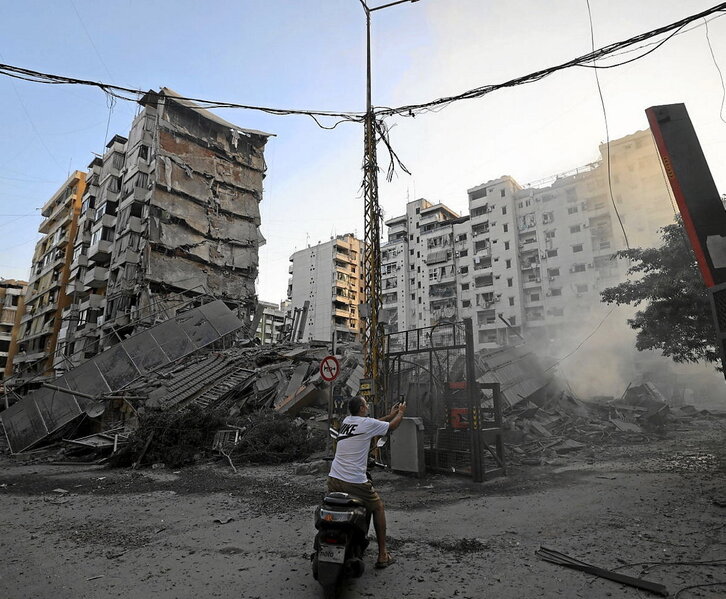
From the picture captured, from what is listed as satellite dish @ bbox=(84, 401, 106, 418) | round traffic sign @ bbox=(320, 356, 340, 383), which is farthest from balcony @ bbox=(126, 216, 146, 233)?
round traffic sign @ bbox=(320, 356, 340, 383)

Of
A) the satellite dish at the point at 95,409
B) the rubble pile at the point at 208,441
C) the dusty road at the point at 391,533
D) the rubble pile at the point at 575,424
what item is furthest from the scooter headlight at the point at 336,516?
the satellite dish at the point at 95,409

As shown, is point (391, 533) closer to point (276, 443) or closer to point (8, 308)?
point (276, 443)

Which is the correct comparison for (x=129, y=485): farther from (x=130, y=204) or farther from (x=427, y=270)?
(x=427, y=270)

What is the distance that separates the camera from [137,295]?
29.4 meters

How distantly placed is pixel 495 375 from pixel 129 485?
12752 millimetres

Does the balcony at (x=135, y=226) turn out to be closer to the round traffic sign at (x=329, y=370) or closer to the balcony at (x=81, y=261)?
the balcony at (x=81, y=261)

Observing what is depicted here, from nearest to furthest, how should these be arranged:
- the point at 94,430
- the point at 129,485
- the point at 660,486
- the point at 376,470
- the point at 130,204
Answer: the point at 660,486, the point at 129,485, the point at 376,470, the point at 94,430, the point at 130,204

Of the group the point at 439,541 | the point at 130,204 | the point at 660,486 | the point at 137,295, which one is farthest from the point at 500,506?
the point at 130,204

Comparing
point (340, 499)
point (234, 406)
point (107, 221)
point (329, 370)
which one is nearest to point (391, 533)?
point (340, 499)

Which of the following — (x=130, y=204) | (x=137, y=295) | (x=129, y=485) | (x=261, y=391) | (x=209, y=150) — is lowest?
(x=129, y=485)

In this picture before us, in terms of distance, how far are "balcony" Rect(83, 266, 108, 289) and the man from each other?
36638mm

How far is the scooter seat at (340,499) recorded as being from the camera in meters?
3.75

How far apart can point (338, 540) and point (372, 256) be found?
7835 millimetres

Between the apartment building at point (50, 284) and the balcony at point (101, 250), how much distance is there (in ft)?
34.1
